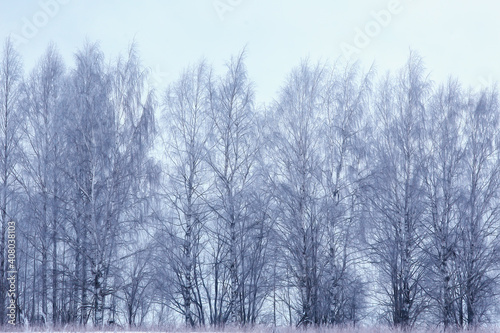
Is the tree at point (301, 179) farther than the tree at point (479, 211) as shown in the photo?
No

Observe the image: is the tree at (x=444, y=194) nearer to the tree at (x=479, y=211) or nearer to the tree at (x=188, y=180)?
the tree at (x=479, y=211)

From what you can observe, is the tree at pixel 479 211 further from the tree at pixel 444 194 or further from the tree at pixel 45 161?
the tree at pixel 45 161

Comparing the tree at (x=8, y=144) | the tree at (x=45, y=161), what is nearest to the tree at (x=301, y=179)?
the tree at (x=45, y=161)

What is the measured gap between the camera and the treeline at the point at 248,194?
2105 centimetres

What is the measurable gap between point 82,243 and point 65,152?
3.70m

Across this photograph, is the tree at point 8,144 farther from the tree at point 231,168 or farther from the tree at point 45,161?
the tree at point 231,168

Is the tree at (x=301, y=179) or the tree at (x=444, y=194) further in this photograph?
the tree at (x=444, y=194)

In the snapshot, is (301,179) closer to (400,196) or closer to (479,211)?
(400,196)

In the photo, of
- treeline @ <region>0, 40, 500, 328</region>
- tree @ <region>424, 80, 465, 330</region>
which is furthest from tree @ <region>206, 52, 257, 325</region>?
tree @ <region>424, 80, 465, 330</region>

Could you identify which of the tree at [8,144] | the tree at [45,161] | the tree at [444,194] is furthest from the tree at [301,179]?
the tree at [8,144]

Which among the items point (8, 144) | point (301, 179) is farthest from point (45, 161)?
point (301, 179)

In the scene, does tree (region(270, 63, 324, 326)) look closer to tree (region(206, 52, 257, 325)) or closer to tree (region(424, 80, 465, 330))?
tree (region(206, 52, 257, 325))

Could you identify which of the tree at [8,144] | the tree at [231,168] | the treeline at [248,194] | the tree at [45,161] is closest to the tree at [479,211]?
the treeline at [248,194]

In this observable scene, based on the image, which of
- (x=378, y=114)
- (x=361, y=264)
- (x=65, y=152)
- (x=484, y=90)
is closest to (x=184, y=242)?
(x=65, y=152)
